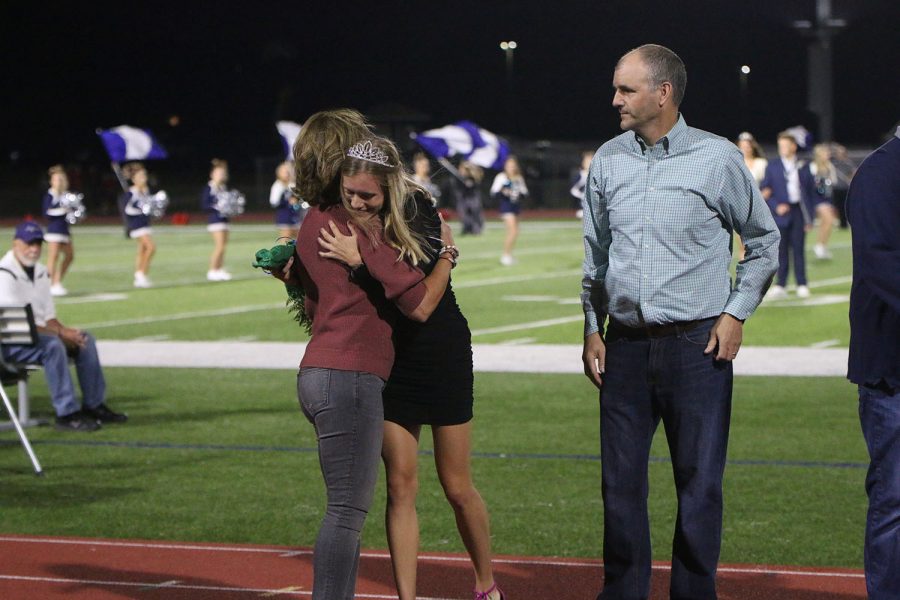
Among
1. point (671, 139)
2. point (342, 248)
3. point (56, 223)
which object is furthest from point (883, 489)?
point (56, 223)

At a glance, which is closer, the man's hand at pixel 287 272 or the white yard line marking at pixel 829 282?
the man's hand at pixel 287 272

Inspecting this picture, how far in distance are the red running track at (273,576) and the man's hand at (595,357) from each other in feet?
3.95

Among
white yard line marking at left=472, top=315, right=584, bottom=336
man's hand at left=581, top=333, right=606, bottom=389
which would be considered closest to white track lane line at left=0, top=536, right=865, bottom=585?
man's hand at left=581, top=333, right=606, bottom=389

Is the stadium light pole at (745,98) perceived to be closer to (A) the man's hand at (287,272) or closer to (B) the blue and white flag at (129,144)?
(B) the blue and white flag at (129,144)

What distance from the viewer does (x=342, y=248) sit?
446 cm

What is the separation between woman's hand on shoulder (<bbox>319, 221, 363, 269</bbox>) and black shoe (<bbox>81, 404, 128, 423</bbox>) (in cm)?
612

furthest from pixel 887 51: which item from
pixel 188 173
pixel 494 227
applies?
pixel 494 227

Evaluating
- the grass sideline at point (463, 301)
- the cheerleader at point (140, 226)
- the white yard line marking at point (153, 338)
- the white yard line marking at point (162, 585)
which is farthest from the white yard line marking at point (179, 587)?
the cheerleader at point (140, 226)

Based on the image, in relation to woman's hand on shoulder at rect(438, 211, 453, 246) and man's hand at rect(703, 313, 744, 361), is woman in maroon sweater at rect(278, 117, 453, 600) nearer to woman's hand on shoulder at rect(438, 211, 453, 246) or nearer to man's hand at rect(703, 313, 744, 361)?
woman's hand on shoulder at rect(438, 211, 453, 246)

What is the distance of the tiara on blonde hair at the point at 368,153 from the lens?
14.7 ft

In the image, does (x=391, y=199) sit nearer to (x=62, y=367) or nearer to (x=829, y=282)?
(x=62, y=367)

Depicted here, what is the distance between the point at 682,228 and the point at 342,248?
106 centimetres

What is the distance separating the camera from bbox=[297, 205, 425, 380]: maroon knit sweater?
14.7ft

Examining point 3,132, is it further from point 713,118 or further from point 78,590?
point 78,590
